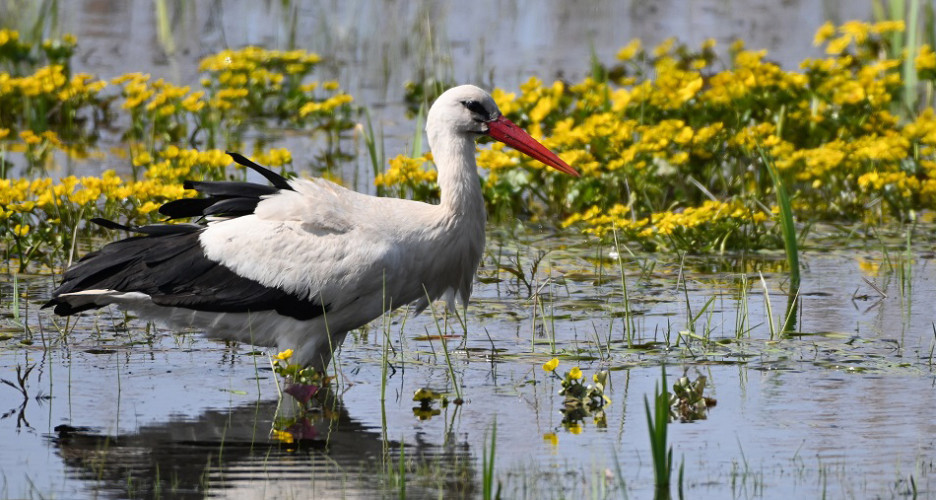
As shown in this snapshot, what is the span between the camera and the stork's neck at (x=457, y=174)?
19.9 feet

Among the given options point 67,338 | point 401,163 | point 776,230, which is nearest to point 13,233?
point 67,338

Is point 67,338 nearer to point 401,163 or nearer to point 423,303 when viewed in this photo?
point 423,303

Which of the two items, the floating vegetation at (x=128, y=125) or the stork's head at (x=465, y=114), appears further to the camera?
Result: the floating vegetation at (x=128, y=125)

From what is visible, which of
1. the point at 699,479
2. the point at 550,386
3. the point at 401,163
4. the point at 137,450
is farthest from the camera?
the point at 401,163

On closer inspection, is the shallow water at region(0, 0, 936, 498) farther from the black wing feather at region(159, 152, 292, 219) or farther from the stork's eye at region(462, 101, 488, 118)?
the stork's eye at region(462, 101, 488, 118)

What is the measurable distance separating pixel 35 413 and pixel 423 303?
1.57m

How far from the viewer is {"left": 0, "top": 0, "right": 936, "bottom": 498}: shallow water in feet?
15.5

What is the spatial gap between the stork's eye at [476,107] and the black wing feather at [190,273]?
804 mm

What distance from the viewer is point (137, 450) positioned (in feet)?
16.6

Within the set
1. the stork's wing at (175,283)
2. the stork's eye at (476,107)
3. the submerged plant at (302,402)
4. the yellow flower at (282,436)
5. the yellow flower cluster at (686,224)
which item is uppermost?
the stork's eye at (476,107)

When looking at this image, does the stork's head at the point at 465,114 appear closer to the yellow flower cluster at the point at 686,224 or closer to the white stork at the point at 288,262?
the white stork at the point at 288,262

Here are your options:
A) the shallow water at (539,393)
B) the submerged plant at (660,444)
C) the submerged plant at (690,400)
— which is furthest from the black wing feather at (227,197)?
the submerged plant at (660,444)

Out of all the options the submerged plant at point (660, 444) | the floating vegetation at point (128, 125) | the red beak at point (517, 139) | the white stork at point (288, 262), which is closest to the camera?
the submerged plant at point (660, 444)

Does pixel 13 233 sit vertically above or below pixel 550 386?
above
